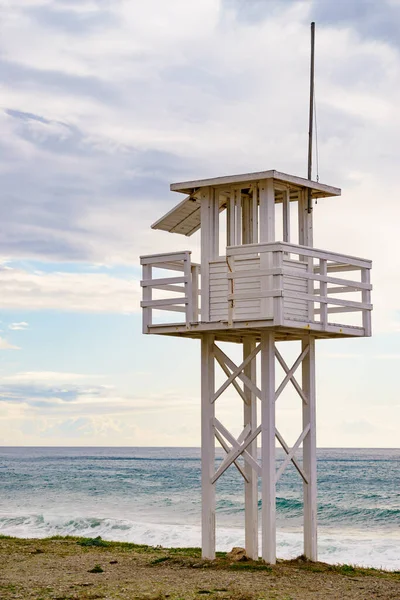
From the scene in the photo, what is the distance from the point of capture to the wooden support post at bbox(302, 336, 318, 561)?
640 inches

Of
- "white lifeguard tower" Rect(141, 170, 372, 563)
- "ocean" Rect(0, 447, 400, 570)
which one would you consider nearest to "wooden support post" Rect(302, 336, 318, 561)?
"white lifeguard tower" Rect(141, 170, 372, 563)

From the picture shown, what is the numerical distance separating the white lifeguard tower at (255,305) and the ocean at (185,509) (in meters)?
7.30

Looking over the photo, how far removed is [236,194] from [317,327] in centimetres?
271

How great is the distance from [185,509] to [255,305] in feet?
81.9

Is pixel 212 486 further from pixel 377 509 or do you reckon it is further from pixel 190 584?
pixel 377 509

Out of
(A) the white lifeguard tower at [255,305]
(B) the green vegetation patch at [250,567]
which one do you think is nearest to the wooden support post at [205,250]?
(A) the white lifeguard tower at [255,305]

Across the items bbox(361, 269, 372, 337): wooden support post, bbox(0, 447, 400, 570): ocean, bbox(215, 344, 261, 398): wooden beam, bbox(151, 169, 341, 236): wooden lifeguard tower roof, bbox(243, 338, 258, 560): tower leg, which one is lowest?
bbox(0, 447, 400, 570): ocean

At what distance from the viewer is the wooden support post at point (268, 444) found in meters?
15.2

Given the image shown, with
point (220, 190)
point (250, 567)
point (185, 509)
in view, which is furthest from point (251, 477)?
point (185, 509)

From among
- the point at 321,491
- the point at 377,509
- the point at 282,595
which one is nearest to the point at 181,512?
the point at 377,509

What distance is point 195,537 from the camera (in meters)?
26.2

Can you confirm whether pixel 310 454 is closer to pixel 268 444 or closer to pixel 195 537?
pixel 268 444

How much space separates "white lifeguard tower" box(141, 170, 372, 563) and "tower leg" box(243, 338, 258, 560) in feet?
0.06

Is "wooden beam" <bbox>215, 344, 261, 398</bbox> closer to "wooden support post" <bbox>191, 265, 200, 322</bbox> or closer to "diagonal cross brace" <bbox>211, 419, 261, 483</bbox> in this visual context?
"diagonal cross brace" <bbox>211, 419, 261, 483</bbox>
